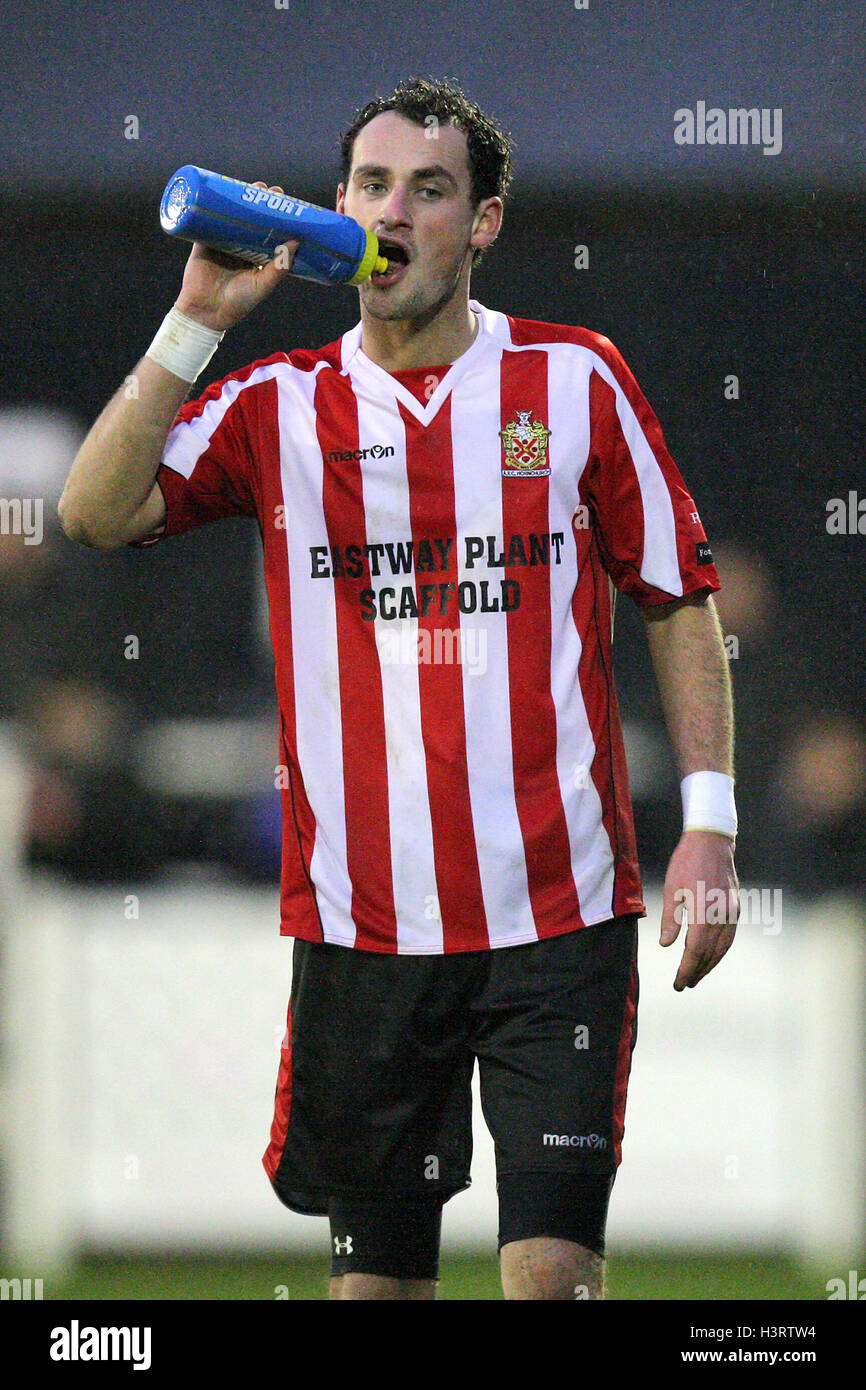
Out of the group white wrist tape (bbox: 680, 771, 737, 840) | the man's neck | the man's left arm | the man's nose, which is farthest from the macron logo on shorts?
the man's nose

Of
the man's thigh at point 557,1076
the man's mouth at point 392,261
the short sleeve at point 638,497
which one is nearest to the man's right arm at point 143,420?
the man's mouth at point 392,261

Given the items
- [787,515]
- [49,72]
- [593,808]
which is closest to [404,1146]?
[593,808]

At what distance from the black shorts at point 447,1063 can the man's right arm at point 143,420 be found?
0.63 meters

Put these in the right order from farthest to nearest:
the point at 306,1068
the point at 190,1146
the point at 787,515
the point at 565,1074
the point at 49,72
Result: the point at 787,515 → the point at 49,72 → the point at 190,1146 → the point at 306,1068 → the point at 565,1074

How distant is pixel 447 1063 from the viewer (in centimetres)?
212

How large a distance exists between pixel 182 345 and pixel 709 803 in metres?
0.89

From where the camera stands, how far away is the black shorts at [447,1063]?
2.03 meters

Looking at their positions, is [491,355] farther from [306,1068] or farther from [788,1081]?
[788,1081]

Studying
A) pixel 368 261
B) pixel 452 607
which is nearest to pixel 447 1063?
pixel 452 607

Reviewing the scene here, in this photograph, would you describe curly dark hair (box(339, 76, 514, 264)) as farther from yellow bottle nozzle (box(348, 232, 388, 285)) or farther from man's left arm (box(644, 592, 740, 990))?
man's left arm (box(644, 592, 740, 990))

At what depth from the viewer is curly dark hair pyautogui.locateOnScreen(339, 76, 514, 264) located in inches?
88.1

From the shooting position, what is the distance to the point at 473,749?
82.8 inches

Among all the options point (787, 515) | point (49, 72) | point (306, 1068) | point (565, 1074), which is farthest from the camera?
point (787, 515)

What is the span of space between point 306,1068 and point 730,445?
11.8 ft
